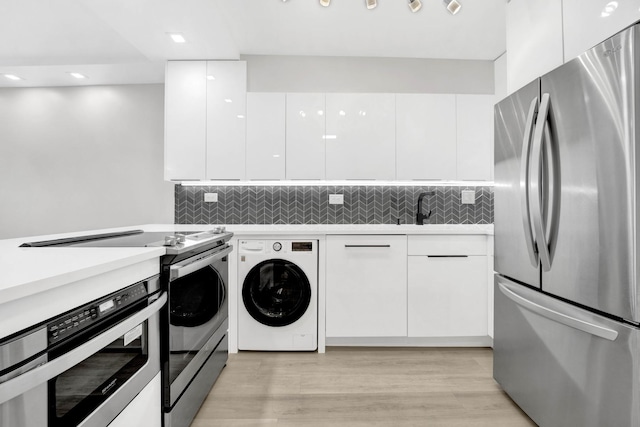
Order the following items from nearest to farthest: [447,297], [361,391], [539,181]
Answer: [539,181] → [361,391] → [447,297]

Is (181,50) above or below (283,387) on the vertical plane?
above

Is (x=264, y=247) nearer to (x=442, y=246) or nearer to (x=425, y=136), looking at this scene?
(x=442, y=246)

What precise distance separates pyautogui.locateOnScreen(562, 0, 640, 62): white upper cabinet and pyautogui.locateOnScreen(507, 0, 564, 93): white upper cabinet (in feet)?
0.16

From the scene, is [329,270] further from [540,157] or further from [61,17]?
[61,17]

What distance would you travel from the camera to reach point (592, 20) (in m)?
1.26

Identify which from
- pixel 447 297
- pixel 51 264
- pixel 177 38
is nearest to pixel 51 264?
pixel 51 264

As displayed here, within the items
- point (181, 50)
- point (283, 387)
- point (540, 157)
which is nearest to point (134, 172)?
point (181, 50)

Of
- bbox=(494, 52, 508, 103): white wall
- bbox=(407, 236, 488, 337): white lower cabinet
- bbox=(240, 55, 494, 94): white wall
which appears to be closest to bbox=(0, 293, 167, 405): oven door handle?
bbox=(407, 236, 488, 337): white lower cabinet

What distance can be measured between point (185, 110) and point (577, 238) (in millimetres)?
2910

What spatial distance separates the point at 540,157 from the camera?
1.36 meters

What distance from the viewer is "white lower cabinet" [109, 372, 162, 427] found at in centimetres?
101

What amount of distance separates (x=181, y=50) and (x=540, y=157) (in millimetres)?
2731

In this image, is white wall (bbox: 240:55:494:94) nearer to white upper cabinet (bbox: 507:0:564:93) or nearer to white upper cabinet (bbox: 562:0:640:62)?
white upper cabinet (bbox: 507:0:564:93)

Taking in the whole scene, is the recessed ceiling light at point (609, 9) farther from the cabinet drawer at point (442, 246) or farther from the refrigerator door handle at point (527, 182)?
the cabinet drawer at point (442, 246)
